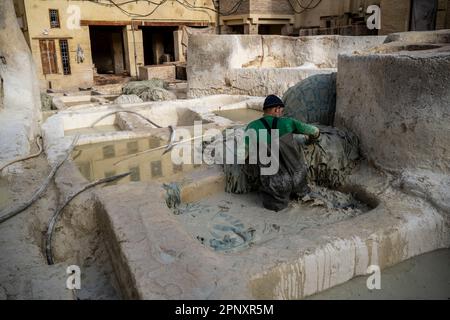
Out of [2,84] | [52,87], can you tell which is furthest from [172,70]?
[2,84]

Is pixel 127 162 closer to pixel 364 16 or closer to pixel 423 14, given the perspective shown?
pixel 423 14

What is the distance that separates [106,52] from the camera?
65.0ft

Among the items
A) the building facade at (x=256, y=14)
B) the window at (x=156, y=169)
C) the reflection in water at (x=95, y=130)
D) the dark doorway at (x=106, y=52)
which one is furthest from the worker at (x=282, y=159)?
the dark doorway at (x=106, y=52)

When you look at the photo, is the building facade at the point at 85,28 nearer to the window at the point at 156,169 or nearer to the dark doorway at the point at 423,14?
the dark doorway at the point at 423,14

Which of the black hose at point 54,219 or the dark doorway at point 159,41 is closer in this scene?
the black hose at point 54,219

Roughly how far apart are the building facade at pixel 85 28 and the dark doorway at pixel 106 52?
5 cm

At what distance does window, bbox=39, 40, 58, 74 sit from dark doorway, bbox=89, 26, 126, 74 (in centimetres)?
365

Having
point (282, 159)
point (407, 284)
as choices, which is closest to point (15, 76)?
point (282, 159)

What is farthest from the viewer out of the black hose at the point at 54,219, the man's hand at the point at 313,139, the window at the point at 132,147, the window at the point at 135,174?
the window at the point at 132,147

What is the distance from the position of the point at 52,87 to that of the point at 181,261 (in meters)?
14.7

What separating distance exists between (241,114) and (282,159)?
4.17m

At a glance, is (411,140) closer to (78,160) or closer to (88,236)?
(88,236)

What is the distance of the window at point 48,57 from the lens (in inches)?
568

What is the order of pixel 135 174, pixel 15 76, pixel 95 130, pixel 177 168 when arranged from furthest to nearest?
pixel 95 130
pixel 15 76
pixel 177 168
pixel 135 174
